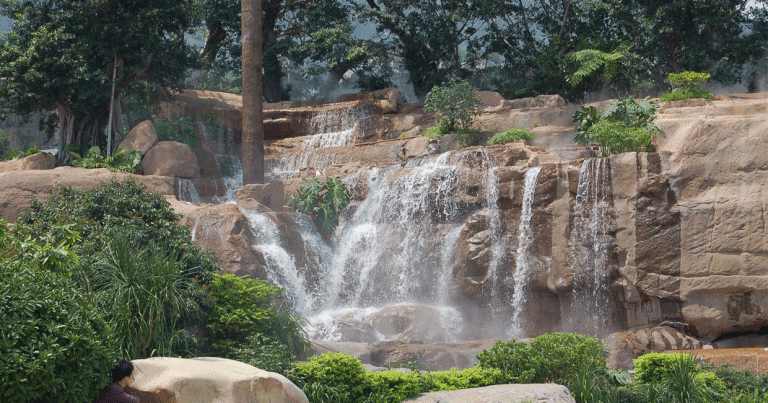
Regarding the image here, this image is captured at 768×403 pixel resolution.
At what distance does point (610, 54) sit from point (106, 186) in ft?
65.1

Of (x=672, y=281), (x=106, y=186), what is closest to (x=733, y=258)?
(x=672, y=281)

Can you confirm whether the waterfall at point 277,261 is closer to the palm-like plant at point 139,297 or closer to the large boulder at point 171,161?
the large boulder at point 171,161

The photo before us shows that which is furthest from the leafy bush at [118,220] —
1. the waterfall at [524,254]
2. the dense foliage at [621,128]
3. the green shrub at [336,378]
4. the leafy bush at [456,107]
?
the leafy bush at [456,107]

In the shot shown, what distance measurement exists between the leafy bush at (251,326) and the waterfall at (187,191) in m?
12.2

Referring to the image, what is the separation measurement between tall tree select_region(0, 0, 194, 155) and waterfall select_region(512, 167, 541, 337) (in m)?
13.2

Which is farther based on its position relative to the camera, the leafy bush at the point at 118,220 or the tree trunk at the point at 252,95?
the tree trunk at the point at 252,95

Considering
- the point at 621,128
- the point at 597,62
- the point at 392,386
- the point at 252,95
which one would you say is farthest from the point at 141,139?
the point at 392,386

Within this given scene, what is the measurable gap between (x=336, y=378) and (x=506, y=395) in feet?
6.73

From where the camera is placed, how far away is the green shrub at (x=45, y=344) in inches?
326

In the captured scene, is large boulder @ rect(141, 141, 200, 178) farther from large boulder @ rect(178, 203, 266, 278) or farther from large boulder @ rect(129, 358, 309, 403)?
large boulder @ rect(129, 358, 309, 403)

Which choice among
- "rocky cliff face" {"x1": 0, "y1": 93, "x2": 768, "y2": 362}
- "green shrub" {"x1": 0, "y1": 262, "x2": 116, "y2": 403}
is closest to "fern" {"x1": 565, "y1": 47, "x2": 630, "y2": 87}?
"rocky cliff face" {"x1": 0, "y1": 93, "x2": 768, "y2": 362}

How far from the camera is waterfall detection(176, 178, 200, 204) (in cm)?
2592

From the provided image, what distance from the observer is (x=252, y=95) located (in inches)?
1088

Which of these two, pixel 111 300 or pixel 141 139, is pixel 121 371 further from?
pixel 141 139
